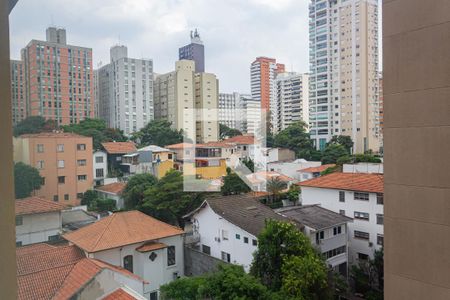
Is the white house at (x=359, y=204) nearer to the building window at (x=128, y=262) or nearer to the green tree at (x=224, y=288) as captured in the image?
the green tree at (x=224, y=288)

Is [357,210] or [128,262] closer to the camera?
[128,262]

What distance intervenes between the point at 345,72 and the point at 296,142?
4.44 meters

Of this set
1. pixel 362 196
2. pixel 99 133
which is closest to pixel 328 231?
pixel 362 196

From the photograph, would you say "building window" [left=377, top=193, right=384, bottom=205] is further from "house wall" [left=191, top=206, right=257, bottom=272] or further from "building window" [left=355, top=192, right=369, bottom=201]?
"house wall" [left=191, top=206, right=257, bottom=272]

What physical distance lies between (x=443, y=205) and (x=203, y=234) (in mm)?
3677

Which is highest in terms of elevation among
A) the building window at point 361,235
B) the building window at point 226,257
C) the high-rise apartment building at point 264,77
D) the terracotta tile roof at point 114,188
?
the high-rise apartment building at point 264,77

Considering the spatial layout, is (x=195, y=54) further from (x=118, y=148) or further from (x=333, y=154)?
(x=333, y=154)

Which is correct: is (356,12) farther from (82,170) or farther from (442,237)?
(442,237)

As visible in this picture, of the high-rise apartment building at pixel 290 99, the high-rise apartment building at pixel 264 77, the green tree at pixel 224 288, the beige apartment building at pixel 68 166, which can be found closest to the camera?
the beige apartment building at pixel 68 166

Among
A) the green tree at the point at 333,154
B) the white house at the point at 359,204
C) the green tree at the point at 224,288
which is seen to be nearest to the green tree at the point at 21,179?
the green tree at the point at 224,288

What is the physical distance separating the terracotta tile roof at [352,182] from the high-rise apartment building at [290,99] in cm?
1081

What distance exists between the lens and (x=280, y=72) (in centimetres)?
1788

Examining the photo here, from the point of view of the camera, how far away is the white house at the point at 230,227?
3.78 meters

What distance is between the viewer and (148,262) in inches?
143
